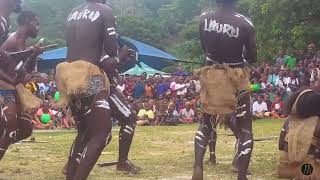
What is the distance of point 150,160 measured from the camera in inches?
326

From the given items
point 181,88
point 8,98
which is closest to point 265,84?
point 181,88

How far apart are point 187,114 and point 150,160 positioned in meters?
10.9

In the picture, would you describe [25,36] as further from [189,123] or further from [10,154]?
[189,123]

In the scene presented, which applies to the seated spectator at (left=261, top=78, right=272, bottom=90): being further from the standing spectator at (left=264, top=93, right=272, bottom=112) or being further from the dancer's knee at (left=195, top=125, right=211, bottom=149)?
the dancer's knee at (left=195, top=125, right=211, bottom=149)

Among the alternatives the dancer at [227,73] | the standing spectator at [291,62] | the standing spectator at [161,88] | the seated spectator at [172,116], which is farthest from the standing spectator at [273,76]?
the dancer at [227,73]

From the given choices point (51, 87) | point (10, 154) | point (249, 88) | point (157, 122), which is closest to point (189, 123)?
point (157, 122)

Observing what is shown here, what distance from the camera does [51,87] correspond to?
20578 millimetres

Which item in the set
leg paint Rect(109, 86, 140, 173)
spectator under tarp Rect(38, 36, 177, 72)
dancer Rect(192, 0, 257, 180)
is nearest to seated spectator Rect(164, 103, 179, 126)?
spectator under tarp Rect(38, 36, 177, 72)

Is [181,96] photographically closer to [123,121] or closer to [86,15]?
[123,121]

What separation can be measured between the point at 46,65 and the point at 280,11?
10.6 meters

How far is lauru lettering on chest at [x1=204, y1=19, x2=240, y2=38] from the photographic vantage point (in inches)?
249

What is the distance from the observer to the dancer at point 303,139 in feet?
16.2

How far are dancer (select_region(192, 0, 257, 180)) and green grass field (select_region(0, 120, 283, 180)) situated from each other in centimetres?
62

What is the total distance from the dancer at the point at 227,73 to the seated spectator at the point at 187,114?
12.4m
